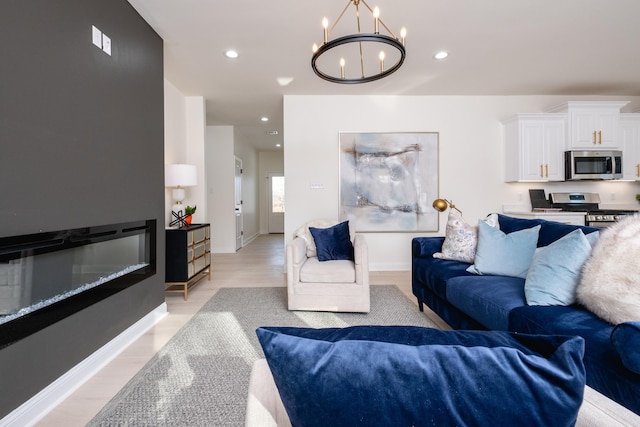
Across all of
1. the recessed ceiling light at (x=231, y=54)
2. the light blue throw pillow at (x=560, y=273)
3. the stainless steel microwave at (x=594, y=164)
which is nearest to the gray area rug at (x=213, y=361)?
the light blue throw pillow at (x=560, y=273)

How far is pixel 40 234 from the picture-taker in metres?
1.54

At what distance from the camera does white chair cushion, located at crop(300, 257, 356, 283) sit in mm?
2676

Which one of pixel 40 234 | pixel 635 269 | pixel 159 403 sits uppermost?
pixel 40 234

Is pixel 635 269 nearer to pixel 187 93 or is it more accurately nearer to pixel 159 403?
pixel 159 403

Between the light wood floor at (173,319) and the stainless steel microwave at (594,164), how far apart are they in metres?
2.73

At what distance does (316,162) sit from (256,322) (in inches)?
99.0

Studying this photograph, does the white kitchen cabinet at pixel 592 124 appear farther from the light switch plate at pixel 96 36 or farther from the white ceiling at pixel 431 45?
the light switch plate at pixel 96 36

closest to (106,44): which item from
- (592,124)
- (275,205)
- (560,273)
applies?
(560,273)

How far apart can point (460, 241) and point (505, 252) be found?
1.29 feet

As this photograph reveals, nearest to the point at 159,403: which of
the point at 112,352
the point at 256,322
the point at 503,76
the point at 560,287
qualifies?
the point at 112,352

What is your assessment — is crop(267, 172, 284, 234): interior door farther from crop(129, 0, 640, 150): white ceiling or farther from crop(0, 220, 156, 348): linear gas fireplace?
crop(0, 220, 156, 348): linear gas fireplace

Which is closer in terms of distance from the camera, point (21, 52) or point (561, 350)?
point (561, 350)

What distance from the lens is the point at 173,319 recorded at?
2629mm

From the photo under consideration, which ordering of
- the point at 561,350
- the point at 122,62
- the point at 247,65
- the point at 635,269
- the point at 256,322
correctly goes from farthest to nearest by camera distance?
the point at 247,65
the point at 256,322
the point at 122,62
the point at 635,269
the point at 561,350
